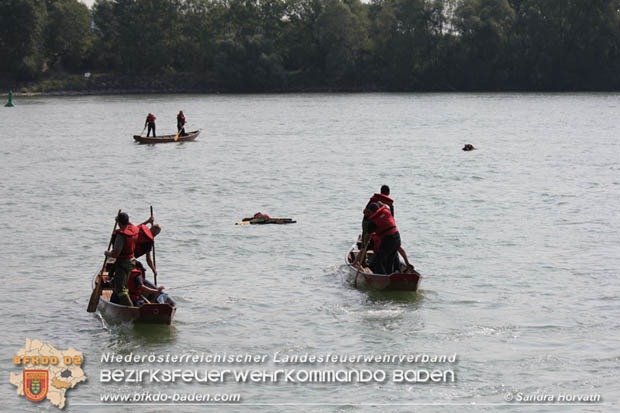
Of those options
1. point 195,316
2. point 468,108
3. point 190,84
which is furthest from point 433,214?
point 190,84

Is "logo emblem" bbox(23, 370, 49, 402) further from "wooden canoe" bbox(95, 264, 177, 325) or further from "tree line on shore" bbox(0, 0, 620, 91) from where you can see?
"tree line on shore" bbox(0, 0, 620, 91)

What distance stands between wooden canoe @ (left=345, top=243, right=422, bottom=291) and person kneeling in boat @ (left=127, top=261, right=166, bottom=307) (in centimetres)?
482

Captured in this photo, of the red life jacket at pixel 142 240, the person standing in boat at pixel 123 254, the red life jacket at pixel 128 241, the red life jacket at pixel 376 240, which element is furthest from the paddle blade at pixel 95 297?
the red life jacket at pixel 376 240

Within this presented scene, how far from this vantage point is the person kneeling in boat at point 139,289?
18.3 m

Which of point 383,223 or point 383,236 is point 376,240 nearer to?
point 383,236

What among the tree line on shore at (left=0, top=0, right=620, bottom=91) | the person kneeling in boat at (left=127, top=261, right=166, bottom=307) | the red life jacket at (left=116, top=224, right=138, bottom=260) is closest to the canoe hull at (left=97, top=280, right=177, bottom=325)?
the person kneeling in boat at (left=127, top=261, right=166, bottom=307)

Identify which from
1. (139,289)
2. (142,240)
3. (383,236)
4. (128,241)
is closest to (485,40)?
(383,236)

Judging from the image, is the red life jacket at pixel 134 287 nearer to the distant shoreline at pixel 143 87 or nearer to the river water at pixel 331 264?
the river water at pixel 331 264

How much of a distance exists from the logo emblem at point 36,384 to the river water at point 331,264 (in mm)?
235

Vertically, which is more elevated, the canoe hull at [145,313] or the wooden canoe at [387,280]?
the wooden canoe at [387,280]

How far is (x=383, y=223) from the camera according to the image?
2025cm

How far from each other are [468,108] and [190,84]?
6703cm

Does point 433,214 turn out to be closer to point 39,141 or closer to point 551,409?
point 551,409

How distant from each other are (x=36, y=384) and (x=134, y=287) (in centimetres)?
307
